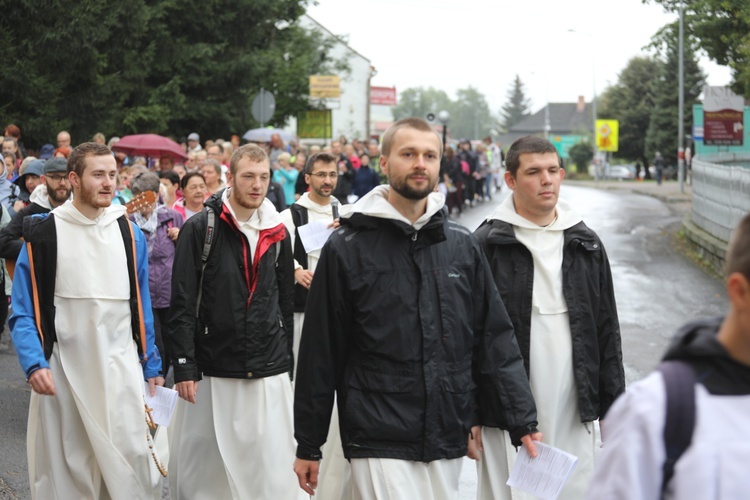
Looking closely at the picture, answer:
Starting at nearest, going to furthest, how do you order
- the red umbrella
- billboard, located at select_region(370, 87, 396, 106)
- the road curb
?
the road curb → the red umbrella → billboard, located at select_region(370, 87, 396, 106)

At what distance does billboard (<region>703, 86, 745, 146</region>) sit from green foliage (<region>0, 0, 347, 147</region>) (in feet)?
41.5

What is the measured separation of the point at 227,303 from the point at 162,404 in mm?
644

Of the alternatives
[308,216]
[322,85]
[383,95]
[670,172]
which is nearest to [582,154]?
[670,172]

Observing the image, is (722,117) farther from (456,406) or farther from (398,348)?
(398,348)

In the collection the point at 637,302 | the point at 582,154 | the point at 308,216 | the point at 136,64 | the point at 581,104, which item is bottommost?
the point at 637,302

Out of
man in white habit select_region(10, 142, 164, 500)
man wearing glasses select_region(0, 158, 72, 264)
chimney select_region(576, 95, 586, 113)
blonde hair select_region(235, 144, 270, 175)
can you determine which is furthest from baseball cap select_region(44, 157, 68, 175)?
chimney select_region(576, 95, 586, 113)

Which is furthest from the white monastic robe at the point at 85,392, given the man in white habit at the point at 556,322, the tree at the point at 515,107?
the tree at the point at 515,107

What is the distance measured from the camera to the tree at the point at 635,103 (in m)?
88.1

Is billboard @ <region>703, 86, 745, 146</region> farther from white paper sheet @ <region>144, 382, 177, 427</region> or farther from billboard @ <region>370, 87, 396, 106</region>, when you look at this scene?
billboard @ <region>370, 87, 396, 106</region>

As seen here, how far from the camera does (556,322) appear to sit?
5293 millimetres

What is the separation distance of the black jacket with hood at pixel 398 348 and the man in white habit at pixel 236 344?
6.21 ft

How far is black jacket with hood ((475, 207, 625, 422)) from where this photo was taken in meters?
5.27

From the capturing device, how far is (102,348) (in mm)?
5984

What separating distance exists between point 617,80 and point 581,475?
92085 millimetres
